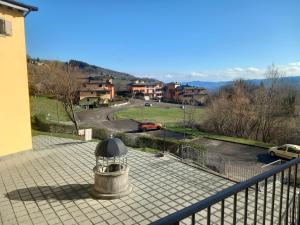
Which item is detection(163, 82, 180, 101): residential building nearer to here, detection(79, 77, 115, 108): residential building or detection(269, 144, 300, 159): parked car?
detection(79, 77, 115, 108): residential building

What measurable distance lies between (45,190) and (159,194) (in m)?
3.71

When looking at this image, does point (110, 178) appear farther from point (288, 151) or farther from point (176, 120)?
point (176, 120)

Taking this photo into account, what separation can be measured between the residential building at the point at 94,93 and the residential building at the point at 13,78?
4750 cm

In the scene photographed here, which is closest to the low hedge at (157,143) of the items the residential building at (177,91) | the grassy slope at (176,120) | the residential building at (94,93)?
the grassy slope at (176,120)

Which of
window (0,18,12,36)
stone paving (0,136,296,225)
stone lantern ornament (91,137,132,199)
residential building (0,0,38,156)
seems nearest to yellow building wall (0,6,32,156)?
residential building (0,0,38,156)

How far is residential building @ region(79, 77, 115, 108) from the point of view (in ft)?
205

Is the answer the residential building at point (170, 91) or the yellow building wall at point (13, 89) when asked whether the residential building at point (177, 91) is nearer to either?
the residential building at point (170, 91)

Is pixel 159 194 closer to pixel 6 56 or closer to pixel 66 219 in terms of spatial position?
pixel 66 219

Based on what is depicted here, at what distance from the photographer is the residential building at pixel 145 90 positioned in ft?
316

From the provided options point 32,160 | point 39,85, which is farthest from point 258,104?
point 39,85

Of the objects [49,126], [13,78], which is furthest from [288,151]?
[49,126]

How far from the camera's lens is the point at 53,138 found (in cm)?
1602

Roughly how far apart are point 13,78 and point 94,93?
196 feet

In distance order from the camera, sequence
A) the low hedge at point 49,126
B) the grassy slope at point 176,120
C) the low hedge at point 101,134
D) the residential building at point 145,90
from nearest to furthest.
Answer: the low hedge at point 101,134, the low hedge at point 49,126, the grassy slope at point 176,120, the residential building at point 145,90
